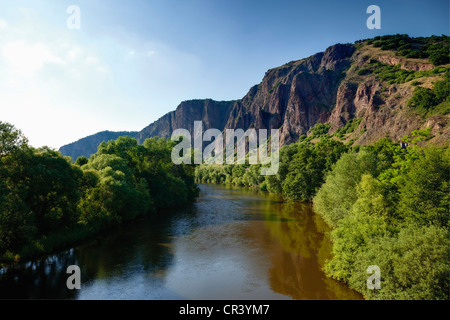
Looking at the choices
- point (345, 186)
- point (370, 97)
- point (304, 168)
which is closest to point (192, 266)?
point (345, 186)

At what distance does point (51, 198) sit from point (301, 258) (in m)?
26.5

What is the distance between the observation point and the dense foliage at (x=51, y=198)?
2336 centimetres

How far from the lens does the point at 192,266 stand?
81.3 ft

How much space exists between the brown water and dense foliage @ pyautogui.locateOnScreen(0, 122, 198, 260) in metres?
2.02

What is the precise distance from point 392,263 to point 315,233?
21586 mm

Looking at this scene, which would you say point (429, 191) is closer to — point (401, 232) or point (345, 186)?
point (401, 232)

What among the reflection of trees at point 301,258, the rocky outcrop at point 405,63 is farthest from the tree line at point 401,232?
the rocky outcrop at point 405,63

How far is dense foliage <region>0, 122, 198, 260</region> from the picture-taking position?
2336 cm

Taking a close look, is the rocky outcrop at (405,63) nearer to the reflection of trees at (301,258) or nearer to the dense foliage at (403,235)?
the reflection of trees at (301,258)

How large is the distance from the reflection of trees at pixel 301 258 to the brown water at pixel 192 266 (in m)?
0.07

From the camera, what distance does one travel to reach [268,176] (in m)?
76.1

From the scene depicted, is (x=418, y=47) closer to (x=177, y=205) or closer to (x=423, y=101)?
(x=423, y=101)
